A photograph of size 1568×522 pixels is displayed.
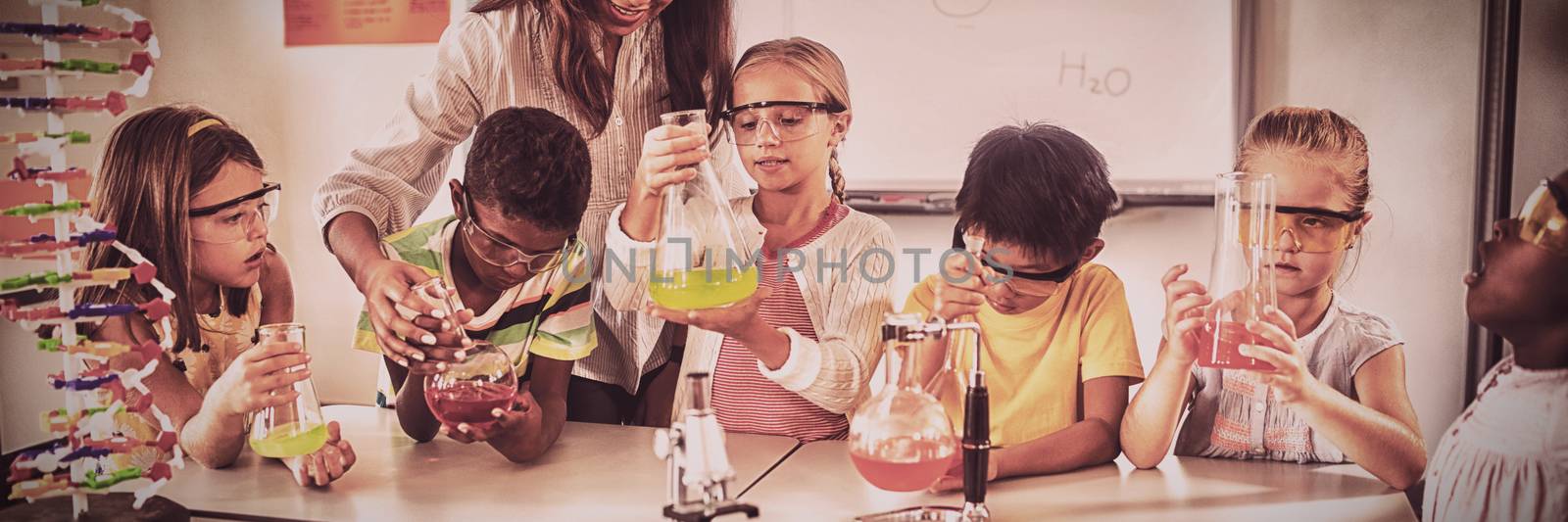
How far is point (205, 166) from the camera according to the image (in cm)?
212

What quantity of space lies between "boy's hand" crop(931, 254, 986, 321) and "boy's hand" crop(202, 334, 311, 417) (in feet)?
3.59

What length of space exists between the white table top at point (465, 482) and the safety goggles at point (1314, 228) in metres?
0.88

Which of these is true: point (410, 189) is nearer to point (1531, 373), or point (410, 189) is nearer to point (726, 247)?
point (726, 247)

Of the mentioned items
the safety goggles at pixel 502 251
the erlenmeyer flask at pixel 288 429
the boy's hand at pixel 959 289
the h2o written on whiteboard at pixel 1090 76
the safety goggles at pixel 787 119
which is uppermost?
the h2o written on whiteboard at pixel 1090 76

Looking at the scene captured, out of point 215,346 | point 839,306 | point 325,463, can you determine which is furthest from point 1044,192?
point 215,346

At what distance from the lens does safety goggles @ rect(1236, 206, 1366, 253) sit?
5.69 ft

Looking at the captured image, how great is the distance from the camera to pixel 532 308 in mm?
2137

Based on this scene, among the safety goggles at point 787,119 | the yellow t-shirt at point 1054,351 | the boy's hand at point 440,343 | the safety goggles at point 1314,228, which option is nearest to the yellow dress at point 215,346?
the boy's hand at point 440,343

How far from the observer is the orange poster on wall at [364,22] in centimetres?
221

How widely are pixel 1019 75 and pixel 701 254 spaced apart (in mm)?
621

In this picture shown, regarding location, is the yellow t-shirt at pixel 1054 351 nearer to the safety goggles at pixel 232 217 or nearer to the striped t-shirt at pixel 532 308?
the striped t-shirt at pixel 532 308

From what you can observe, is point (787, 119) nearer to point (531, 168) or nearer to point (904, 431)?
point (531, 168)

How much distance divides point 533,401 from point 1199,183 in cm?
118

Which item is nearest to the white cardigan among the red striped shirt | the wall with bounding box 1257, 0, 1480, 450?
the red striped shirt
